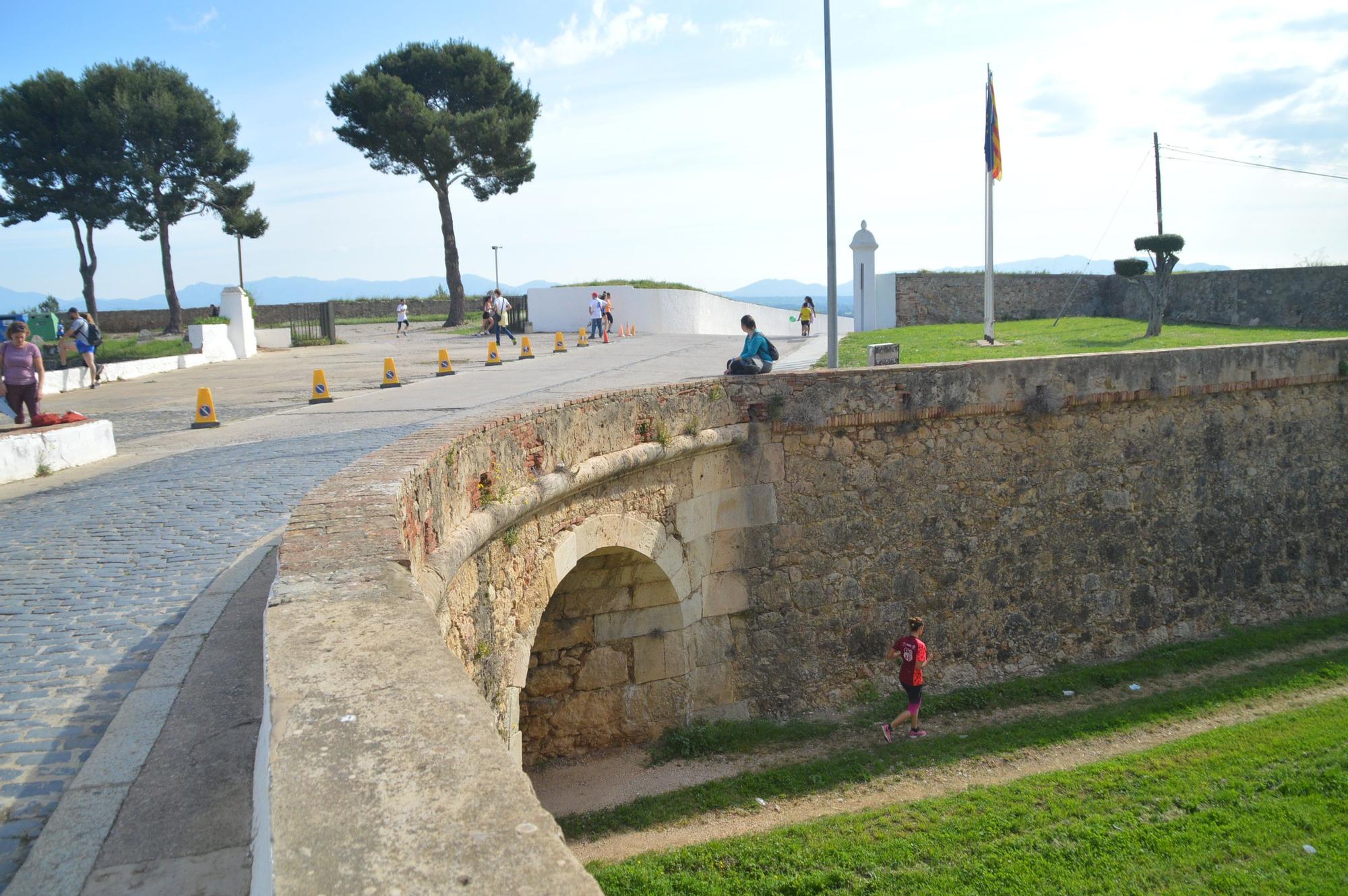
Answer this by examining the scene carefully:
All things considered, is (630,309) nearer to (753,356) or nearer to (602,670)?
(753,356)

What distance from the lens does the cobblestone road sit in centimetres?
405

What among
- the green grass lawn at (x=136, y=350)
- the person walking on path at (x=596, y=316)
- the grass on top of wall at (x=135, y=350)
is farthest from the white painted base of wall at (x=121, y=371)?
the person walking on path at (x=596, y=316)

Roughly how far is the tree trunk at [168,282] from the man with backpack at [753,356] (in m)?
28.6

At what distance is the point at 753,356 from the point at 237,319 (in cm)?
2017

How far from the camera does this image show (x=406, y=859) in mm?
1906

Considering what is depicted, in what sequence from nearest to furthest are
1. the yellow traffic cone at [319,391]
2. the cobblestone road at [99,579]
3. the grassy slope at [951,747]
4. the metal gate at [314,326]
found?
1. the cobblestone road at [99,579]
2. the grassy slope at [951,747]
3. the yellow traffic cone at [319,391]
4. the metal gate at [314,326]

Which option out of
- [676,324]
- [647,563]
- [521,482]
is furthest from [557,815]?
[676,324]

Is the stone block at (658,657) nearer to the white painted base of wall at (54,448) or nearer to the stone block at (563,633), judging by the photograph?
the stone block at (563,633)

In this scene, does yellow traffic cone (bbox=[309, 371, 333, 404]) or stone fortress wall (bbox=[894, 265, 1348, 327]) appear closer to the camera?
yellow traffic cone (bbox=[309, 371, 333, 404])

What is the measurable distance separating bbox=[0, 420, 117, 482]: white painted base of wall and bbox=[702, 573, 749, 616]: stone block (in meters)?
6.68

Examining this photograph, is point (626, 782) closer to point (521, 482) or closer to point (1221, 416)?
point (521, 482)

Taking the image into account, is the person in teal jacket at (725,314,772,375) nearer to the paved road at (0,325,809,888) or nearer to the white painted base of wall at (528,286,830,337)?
the paved road at (0,325,809,888)

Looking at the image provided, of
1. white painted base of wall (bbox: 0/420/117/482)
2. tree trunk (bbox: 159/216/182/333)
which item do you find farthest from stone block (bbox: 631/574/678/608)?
tree trunk (bbox: 159/216/182/333)

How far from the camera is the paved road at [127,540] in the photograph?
420cm
